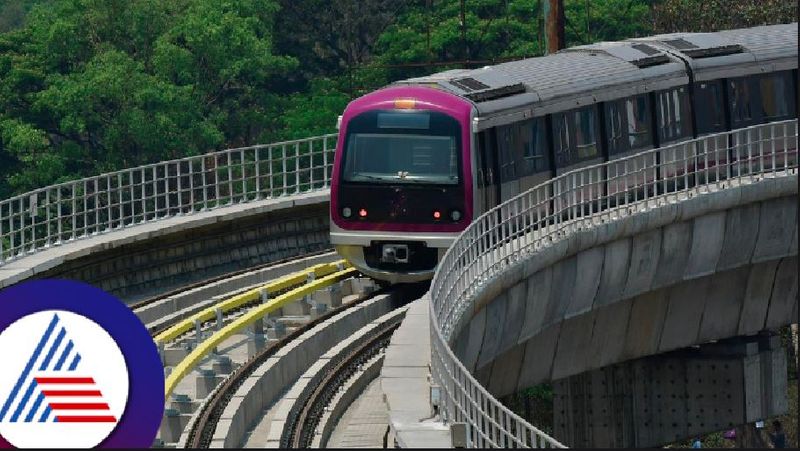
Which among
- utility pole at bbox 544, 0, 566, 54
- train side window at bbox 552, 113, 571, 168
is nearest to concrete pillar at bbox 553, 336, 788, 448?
train side window at bbox 552, 113, 571, 168

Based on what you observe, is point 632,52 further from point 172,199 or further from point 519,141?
point 172,199

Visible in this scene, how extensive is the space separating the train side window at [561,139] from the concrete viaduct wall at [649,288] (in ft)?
5.48

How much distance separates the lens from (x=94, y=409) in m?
12.0

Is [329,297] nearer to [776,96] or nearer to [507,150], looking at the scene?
[507,150]

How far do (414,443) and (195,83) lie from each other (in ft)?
170

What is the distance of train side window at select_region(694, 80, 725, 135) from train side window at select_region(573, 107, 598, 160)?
2827 millimetres

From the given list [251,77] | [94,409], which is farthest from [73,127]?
[94,409]

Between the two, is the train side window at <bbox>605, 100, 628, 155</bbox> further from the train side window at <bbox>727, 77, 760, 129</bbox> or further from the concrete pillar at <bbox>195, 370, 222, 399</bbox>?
the concrete pillar at <bbox>195, 370, 222, 399</bbox>

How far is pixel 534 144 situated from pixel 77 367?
19.2 metres

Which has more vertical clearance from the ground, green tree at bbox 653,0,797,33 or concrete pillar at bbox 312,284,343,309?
concrete pillar at bbox 312,284,343,309

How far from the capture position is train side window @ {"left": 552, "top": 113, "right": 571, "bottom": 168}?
3158 centimetres

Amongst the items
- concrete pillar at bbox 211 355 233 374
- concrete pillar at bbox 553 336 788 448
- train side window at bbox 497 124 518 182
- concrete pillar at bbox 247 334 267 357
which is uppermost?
train side window at bbox 497 124 518 182

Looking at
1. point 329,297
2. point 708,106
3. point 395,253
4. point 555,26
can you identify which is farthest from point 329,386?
point 555,26

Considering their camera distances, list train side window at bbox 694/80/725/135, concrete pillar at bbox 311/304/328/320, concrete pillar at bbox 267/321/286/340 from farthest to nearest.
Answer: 1. train side window at bbox 694/80/725/135
2. concrete pillar at bbox 311/304/328/320
3. concrete pillar at bbox 267/321/286/340
